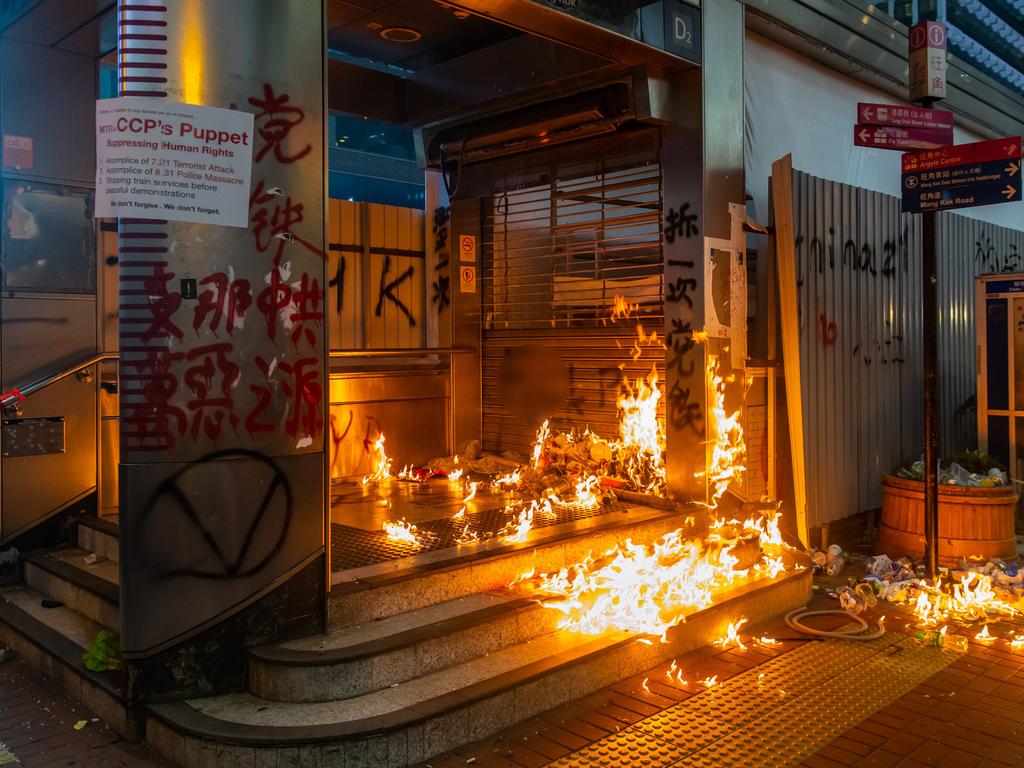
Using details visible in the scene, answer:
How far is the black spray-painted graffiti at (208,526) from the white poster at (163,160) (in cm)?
126

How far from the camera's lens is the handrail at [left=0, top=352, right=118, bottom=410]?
20.3 feet

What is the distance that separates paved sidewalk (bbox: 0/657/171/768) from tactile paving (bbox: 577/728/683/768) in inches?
81.1

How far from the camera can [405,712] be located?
4.34 m

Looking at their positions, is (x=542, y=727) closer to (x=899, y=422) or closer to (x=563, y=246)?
(x=563, y=246)

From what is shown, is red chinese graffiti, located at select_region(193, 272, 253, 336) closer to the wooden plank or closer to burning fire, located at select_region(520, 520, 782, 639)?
burning fire, located at select_region(520, 520, 782, 639)

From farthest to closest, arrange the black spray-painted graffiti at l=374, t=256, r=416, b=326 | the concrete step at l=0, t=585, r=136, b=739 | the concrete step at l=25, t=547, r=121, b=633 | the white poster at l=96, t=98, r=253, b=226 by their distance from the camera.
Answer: the black spray-painted graffiti at l=374, t=256, r=416, b=326 < the concrete step at l=25, t=547, r=121, b=633 < the concrete step at l=0, t=585, r=136, b=739 < the white poster at l=96, t=98, r=253, b=226

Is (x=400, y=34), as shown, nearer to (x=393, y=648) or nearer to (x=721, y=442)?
(x=721, y=442)

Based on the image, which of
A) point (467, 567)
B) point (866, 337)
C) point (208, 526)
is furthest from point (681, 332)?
point (208, 526)

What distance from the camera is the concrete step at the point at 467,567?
5.11 meters

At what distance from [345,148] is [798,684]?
60.9 ft

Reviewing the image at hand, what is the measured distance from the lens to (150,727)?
14.5ft

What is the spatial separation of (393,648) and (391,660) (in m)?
0.06

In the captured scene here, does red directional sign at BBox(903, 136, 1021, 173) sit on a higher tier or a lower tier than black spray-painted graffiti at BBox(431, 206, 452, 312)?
higher

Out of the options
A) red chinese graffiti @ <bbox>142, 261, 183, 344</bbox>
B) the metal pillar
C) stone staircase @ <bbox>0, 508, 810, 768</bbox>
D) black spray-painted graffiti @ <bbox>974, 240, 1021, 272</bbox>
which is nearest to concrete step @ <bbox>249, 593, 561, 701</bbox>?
stone staircase @ <bbox>0, 508, 810, 768</bbox>
